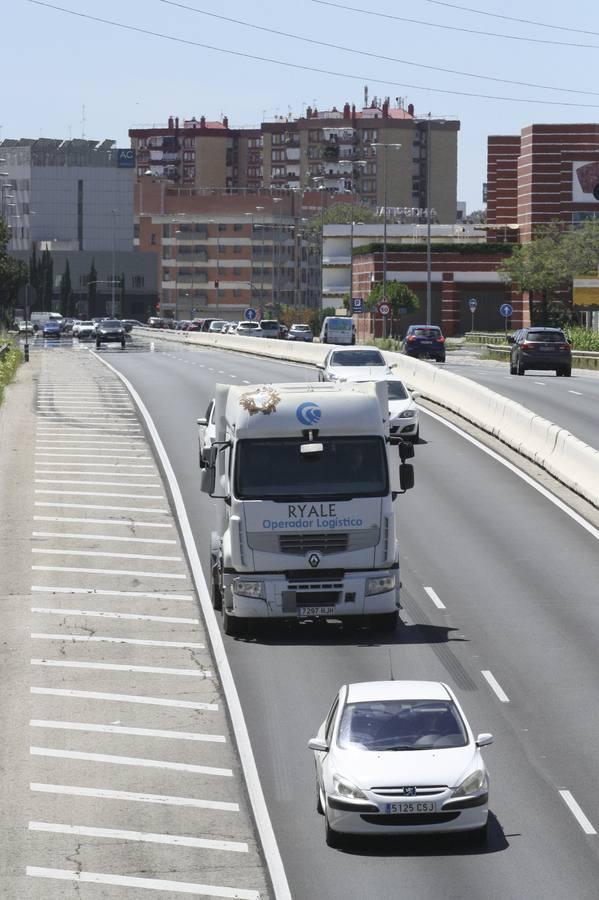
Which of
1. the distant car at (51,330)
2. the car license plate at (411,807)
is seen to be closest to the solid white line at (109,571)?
the car license plate at (411,807)

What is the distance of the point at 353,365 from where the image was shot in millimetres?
53031

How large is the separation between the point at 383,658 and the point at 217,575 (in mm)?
3674

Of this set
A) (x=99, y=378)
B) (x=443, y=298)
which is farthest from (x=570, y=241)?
(x=99, y=378)

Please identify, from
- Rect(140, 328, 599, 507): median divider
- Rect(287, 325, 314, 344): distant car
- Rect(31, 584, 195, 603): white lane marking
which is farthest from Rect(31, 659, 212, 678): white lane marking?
Rect(287, 325, 314, 344): distant car

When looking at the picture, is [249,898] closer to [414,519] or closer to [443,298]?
[414,519]

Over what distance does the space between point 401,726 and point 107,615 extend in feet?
38.8

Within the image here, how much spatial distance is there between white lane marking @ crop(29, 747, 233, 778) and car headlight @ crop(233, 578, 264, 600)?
212 inches

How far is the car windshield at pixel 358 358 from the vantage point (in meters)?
53.4

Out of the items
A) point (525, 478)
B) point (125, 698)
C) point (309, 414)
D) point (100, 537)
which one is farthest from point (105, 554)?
point (525, 478)

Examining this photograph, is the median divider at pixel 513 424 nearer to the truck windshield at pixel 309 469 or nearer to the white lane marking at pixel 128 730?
the truck windshield at pixel 309 469

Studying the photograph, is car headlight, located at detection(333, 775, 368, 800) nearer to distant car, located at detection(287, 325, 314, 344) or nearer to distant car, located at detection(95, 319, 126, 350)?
distant car, located at detection(95, 319, 126, 350)

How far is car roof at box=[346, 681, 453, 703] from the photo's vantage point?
54.3 feet

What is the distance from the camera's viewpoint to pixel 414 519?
1383 inches

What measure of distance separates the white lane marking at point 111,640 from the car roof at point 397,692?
28.1 feet
